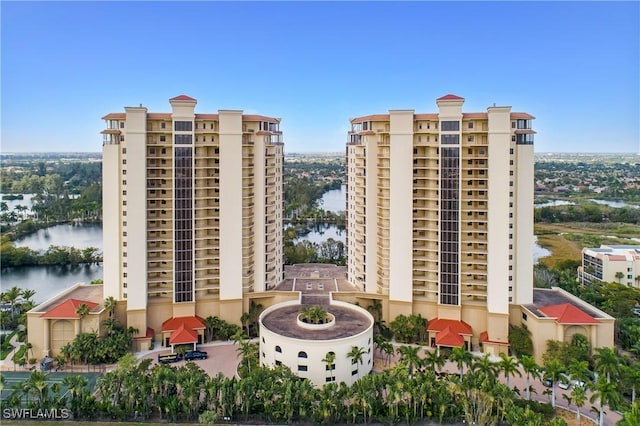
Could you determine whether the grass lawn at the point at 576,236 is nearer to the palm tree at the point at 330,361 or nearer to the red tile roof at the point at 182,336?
the palm tree at the point at 330,361

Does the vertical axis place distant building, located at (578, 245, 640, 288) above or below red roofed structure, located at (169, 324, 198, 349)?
above

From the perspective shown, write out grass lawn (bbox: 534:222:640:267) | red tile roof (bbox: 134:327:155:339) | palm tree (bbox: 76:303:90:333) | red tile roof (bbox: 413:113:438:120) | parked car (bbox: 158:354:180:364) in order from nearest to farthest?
palm tree (bbox: 76:303:90:333) → parked car (bbox: 158:354:180:364) → red tile roof (bbox: 134:327:155:339) → red tile roof (bbox: 413:113:438:120) → grass lawn (bbox: 534:222:640:267)

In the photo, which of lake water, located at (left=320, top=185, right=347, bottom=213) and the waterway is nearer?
the waterway

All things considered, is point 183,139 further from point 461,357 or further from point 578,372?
point 578,372

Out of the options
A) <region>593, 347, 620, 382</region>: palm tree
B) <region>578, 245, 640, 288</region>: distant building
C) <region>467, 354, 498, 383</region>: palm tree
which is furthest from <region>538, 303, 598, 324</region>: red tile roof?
<region>578, 245, 640, 288</region>: distant building

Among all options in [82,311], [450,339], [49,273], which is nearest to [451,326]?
[450,339]

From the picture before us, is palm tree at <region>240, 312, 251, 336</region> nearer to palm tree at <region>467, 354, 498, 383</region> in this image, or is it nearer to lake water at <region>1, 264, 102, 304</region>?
palm tree at <region>467, 354, 498, 383</region>

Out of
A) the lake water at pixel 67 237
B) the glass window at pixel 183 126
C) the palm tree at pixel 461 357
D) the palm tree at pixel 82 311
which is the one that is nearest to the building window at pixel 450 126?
the palm tree at pixel 461 357
